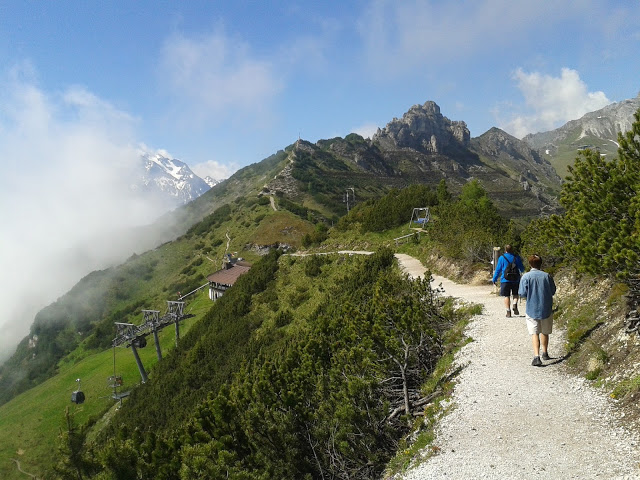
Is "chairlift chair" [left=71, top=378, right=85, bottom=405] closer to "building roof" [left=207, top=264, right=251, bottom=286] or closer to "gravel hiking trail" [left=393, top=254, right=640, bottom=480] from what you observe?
"building roof" [left=207, top=264, right=251, bottom=286]

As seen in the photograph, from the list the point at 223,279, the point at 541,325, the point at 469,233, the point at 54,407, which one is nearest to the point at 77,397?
the point at 54,407

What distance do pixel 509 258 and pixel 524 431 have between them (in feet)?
23.6

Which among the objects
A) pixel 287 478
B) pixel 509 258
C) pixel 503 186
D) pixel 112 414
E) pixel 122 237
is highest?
pixel 122 237

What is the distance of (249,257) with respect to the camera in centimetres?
7300

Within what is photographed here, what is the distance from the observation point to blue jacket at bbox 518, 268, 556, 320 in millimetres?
9016

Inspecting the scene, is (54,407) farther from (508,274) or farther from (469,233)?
(508,274)

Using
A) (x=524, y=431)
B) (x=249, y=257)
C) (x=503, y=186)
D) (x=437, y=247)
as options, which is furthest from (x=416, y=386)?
(x=503, y=186)

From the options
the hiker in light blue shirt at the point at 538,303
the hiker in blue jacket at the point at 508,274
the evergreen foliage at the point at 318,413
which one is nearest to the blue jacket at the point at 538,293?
the hiker in light blue shirt at the point at 538,303

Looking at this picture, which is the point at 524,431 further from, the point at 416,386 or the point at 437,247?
the point at 437,247

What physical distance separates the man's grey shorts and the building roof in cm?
4793

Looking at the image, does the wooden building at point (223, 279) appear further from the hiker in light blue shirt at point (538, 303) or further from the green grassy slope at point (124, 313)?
the hiker in light blue shirt at point (538, 303)

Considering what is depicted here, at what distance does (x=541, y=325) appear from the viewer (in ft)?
29.9

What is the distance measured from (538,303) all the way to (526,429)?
10.0 ft

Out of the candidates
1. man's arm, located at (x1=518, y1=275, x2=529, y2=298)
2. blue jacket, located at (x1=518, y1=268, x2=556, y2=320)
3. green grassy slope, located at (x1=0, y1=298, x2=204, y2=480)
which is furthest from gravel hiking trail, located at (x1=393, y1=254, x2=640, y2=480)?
green grassy slope, located at (x1=0, y1=298, x2=204, y2=480)
